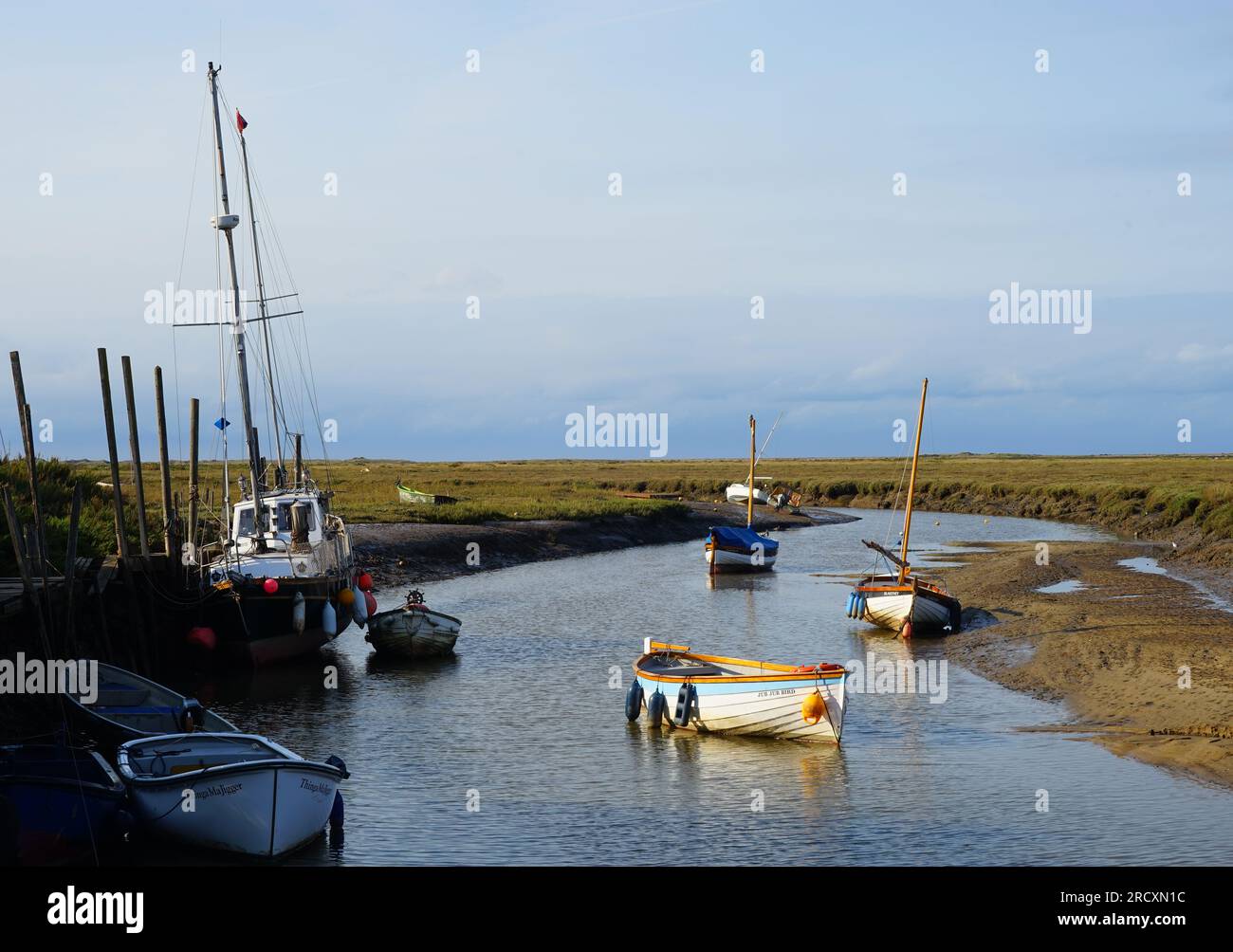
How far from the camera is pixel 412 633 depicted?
35.5 m

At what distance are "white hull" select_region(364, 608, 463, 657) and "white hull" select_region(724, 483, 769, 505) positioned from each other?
237ft

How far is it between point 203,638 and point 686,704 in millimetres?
12942

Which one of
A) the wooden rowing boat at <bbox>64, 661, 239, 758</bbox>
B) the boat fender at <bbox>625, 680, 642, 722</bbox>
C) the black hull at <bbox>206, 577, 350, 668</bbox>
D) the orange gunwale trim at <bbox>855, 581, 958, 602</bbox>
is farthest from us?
the orange gunwale trim at <bbox>855, 581, 958, 602</bbox>

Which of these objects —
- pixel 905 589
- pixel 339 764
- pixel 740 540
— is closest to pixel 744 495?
pixel 740 540

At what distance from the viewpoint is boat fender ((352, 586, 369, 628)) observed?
37.3 m

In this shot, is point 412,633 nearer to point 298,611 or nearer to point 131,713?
point 298,611

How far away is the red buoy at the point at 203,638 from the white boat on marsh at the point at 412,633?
519 cm

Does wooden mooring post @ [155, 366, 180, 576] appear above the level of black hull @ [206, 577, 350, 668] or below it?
above

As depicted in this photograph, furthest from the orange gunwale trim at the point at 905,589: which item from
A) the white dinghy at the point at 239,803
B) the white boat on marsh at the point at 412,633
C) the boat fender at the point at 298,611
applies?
the white dinghy at the point at 239,803

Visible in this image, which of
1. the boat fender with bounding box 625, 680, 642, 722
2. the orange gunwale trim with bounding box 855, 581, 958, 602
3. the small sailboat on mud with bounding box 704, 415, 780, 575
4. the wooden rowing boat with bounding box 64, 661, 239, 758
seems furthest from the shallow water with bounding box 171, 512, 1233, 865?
the small sailboat on mud with bounding box 704, 415, 780, 575

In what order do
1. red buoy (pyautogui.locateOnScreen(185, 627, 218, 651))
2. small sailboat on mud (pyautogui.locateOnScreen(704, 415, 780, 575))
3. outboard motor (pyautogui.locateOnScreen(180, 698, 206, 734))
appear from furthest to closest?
small sailboat on mud (pyautogui.locateOnScreen(704, 415, 780, 575)) → red buoy (pyautogui.locateOnScreen(185, 627, 218, 651)) → outboard motor (pyautogui.locateOnScreen(180, 698, 206, 734))
